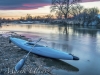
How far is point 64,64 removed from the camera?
36.3 feet

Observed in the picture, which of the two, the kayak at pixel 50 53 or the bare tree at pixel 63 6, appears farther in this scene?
the bare tree at pixel 63 6

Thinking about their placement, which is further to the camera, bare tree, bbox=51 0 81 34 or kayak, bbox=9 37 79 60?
bare tree, bbox=51 0 81 34

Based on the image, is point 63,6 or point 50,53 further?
point 63,6

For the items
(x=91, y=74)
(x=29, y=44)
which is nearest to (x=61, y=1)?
(x=29, y=44)

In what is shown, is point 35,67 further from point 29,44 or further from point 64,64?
point 29,44

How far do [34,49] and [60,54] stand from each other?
2165 millimetres

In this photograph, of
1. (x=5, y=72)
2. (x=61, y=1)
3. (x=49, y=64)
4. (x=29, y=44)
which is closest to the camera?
(x=5, y=72)

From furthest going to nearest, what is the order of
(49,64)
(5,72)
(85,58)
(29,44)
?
(29,44) → (85,58) → (49,64) → (5,72)

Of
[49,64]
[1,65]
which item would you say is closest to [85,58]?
[49,64]

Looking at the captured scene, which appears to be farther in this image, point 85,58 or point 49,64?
point 85,58

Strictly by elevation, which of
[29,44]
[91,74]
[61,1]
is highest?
[61,1]

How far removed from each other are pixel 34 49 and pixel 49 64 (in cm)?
213

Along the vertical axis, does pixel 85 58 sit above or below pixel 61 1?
below

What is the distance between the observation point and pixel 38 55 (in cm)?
1263
